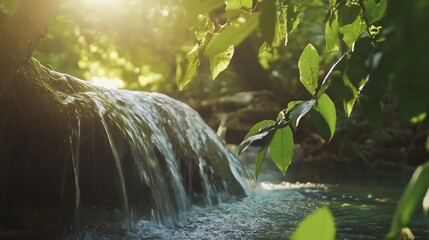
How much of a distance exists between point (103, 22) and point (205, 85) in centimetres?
296

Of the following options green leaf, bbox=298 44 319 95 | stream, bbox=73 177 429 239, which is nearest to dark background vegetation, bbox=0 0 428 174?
stream, bbox=73 177 429 239

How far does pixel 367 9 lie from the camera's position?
110cm

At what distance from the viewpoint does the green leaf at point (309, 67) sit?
98cm

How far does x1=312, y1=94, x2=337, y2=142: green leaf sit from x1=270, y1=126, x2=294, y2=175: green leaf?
0.19ft

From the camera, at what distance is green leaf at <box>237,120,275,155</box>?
0.96 metres

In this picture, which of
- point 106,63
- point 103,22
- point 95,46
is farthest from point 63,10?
point 106,63

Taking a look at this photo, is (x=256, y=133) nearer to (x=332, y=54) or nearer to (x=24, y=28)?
(x=332, y=54)

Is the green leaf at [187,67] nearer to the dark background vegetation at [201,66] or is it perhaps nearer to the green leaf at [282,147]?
the green leaf at [282,147]

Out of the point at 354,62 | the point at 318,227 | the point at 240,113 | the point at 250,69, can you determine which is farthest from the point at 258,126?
the point at 250,69

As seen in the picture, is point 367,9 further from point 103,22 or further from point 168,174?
point 103,22

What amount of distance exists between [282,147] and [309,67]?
0.15 metres

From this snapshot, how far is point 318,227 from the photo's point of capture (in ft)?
1.46

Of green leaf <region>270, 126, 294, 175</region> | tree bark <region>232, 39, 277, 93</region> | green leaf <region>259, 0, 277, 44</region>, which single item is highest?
tree bark <region>232, 39, 277, 93</region>

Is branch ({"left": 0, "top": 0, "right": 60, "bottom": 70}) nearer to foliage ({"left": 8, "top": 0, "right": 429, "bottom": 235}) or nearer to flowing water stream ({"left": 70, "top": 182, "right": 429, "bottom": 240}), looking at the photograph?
foliage ({"left": 8, "top": 0, "right": 429, "bottom": 235})
